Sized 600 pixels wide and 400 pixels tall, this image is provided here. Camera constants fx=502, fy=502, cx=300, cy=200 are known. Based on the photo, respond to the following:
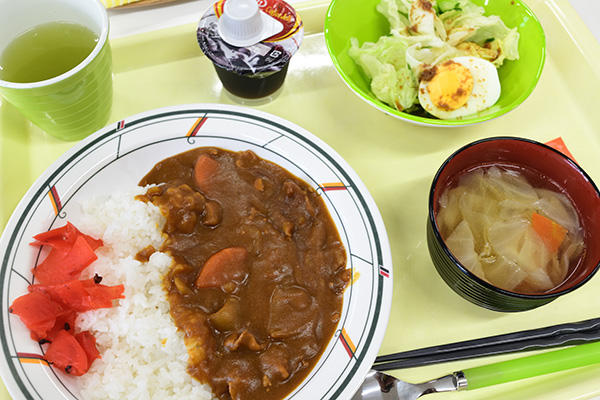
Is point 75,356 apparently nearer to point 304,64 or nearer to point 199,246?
point 199,246

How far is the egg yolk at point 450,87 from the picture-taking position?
84.7 inches

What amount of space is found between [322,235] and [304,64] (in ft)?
3.30

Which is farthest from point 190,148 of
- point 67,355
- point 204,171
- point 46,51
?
point 67,355

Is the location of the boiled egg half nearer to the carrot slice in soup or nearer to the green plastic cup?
the green plastic cup

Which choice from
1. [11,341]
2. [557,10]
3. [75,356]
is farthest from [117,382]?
[557,10]

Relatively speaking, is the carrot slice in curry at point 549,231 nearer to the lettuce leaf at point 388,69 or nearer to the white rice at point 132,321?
the lettuce leaf at point 388,69

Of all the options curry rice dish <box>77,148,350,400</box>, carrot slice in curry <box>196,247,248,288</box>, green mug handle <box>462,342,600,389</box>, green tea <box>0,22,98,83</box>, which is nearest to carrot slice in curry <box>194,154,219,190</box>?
curry rice dish <box>77,148,350,400</box>

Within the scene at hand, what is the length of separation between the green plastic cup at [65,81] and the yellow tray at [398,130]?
197mm

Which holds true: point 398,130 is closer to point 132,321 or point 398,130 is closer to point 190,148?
point 190,148

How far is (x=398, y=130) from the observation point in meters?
2.37

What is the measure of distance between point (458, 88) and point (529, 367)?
3.77ft

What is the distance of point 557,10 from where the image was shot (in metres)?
2.53

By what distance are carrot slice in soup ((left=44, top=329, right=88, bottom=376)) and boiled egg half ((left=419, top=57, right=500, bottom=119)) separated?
1.66m

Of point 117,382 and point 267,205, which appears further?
point 267,205
